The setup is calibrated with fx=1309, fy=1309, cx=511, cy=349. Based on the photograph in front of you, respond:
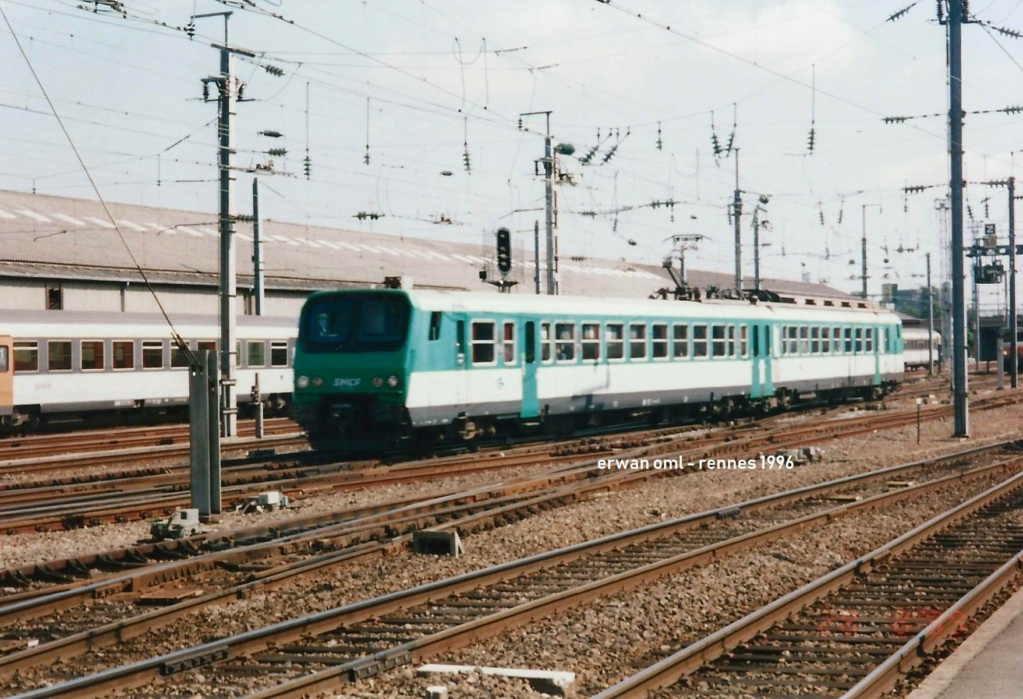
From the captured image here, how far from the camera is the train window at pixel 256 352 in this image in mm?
34312

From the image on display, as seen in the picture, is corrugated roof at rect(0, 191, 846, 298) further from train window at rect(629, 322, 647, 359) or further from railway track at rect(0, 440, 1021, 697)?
railway track at rect(0, 440, 1021, 697)

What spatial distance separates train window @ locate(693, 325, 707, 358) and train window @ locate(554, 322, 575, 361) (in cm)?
473

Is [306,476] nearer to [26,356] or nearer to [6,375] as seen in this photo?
[6,375]

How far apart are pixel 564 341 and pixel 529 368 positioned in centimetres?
122

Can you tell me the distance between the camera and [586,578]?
10.9 metres

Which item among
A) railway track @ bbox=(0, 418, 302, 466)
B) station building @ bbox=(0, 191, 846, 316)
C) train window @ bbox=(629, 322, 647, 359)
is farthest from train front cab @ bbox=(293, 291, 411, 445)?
station building @ bbox=(0, 191, 846, 316)

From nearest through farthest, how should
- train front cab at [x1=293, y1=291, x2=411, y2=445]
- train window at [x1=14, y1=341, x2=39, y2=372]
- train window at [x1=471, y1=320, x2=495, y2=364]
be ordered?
train front cab at [x1=293, y1=291, x2=411, y2=445]
train window at [x1=471, y1=320, x2=495, y2=364]
train window at [x1=14, y1=341, x2=39, y2=372]

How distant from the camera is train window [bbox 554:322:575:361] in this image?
23.4m

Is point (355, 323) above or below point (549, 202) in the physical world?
below

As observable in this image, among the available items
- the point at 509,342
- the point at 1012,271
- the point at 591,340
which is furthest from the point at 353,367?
the point at 1012,271

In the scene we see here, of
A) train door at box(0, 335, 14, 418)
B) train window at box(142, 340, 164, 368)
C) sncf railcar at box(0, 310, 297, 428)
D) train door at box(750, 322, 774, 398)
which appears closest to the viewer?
train door at box(0, 335, 14, 418)

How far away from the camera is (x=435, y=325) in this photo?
2039 centimetres

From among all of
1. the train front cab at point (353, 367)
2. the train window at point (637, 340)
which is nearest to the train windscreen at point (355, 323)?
the train front cab at point (353, 367)

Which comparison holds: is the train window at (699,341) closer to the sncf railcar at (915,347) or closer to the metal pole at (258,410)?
the metal pole at (258,410)
